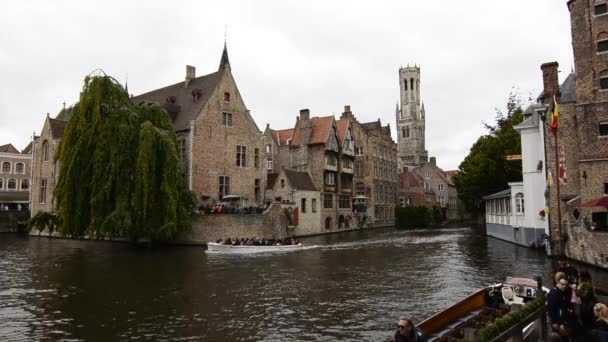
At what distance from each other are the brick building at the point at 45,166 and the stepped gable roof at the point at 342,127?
32875 millimetres

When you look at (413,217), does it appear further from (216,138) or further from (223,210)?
(223,210)

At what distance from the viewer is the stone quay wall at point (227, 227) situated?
35438 millimetres

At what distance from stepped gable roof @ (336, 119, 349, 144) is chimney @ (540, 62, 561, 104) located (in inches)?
1150

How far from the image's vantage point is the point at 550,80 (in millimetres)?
30484

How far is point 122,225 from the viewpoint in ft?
93.0

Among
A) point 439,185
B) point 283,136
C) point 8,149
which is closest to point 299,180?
point 283,136

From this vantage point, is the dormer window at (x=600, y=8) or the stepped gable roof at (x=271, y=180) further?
the stepped gable roof at (x=271, y=180)

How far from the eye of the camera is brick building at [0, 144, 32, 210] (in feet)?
208

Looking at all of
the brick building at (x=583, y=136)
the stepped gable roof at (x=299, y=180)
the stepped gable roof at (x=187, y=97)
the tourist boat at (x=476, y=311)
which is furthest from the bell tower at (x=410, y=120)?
the tourist boat at (x=476, y=311)

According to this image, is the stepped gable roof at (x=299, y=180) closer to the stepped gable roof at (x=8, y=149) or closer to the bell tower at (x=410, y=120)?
the stepped gable roof at (x=8, y=149)

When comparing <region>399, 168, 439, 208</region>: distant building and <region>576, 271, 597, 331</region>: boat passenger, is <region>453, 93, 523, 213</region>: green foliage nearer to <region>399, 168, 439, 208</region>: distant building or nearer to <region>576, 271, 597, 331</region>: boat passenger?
<region>399, 168, 439, 208</region>: distant building

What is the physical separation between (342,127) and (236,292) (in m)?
44.4

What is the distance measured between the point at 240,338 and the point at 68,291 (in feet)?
30.9

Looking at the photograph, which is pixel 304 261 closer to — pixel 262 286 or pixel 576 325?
pixel 262 286
